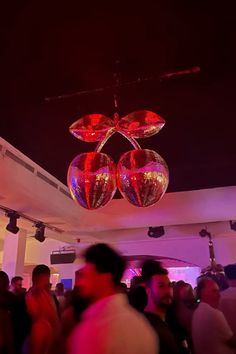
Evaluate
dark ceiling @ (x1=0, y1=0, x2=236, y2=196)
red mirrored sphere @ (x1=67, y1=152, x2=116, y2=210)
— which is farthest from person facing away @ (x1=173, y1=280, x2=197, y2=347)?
dark ceiling @ (x1=0, y1=0, x2=236, y2=196)

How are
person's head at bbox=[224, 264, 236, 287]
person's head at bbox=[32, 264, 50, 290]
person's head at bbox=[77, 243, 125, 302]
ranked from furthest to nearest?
person's head at bbox=[224, 264, 236, 287], person's head at bbox=[32, 264, 50, 290], person's head at bbox=[77, 243, 125, 302]

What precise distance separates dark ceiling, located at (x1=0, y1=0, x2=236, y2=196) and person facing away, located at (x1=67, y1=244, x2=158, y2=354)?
1.49m

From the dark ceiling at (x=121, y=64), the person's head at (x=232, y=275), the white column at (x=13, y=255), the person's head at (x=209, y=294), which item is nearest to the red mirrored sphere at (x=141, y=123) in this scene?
the dark ceiling at (x=121, y=64)

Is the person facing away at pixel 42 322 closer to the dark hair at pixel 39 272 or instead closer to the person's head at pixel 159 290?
the dark hair at pixel 39 272

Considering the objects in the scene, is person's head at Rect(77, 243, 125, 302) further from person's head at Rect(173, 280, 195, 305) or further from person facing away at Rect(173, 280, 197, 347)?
person's head at Rect(173, 280, 195, 305)

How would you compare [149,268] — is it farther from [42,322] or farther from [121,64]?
[121,64]

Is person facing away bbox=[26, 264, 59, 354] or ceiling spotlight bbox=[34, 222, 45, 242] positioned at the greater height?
ceiling spotlight bbox=[34, 222, 45, 242]

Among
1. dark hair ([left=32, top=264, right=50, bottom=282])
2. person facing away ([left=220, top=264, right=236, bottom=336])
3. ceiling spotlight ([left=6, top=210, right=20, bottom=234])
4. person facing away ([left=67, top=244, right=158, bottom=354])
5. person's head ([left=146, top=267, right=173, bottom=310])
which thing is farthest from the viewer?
ceiling spotlight ([left=6, top=210, right=20, bottom=234])

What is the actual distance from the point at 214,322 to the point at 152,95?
1775 millimetres

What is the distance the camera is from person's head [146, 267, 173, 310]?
2.00m

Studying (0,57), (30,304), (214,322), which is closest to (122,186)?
(30,304)

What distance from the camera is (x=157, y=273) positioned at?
85.0 inches

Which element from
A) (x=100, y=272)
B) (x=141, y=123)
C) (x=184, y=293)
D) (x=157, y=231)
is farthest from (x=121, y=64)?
(x=157, y=231)

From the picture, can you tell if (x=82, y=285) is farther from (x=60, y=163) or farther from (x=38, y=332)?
(x=60, y=163)
